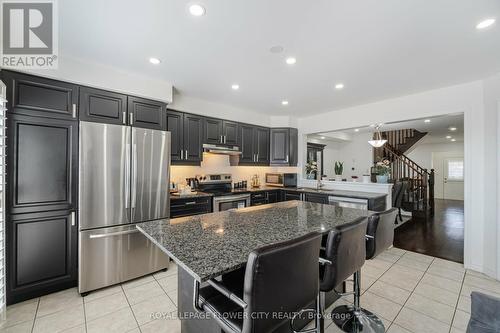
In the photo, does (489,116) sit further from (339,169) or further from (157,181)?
(157,181)

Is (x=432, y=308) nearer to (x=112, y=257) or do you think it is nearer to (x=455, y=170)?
(x=112, y=257)

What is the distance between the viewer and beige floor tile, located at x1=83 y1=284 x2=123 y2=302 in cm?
240

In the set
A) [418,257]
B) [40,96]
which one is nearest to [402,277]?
[418,257]

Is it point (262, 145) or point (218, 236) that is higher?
point (262, 145)

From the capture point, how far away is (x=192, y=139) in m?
3.84

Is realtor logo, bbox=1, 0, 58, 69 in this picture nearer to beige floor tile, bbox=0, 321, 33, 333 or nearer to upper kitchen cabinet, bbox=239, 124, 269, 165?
beige floor tile, bbox=0, 321, 33, 333

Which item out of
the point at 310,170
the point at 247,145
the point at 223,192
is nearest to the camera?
the point at 223,192

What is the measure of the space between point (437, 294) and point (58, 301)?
13.6 feet

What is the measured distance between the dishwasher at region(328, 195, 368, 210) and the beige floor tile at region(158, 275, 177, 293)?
2964 mm

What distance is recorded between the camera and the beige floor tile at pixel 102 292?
2.40 meters

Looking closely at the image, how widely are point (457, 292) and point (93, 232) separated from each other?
4219 millimetres

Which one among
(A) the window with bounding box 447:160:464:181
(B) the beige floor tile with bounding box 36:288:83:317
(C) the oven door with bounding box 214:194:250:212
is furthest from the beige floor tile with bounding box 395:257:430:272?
(A) the window with bounding box 447:160:464:181

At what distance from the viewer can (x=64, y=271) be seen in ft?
8.10

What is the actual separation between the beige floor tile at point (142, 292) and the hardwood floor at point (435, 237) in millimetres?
4022
